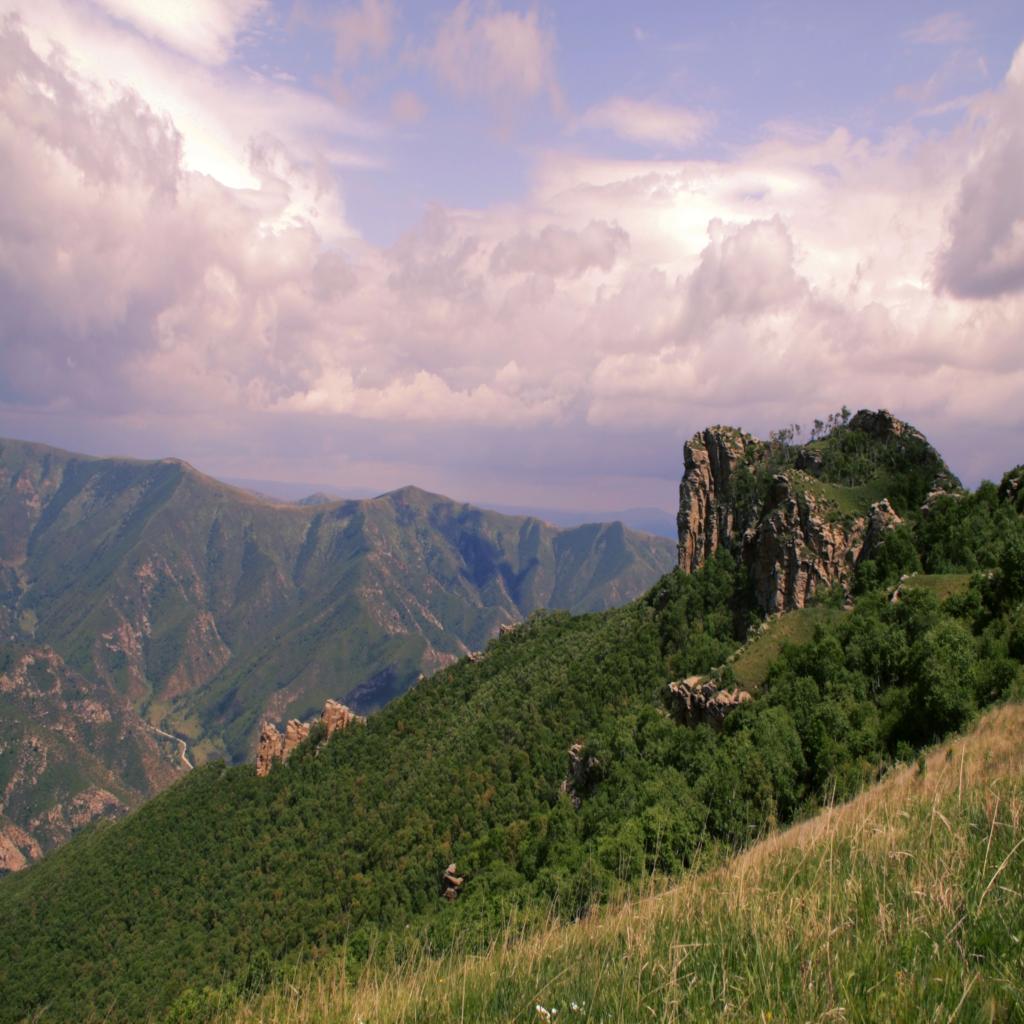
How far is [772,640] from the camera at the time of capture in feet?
182

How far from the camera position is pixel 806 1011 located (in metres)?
4.46

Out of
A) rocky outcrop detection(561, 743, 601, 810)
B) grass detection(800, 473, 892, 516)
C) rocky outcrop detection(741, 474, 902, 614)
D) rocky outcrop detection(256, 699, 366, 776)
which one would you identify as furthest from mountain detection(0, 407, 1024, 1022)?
grass detection(800, 473, 892, 516)

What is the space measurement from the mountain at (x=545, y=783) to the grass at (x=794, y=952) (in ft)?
0.73

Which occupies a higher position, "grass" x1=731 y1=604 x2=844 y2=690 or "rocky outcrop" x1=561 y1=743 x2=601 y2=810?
"grass" x1=731 y1=604 x2=844 y2=690

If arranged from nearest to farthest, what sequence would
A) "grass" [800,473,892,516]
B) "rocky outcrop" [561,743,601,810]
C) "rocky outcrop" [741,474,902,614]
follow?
"rocky outcrop" [561,743,601,810] → "rocky outcrop" [741,474,902,614] → "grass" [800,473,892,516]

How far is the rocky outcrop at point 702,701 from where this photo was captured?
155 feet

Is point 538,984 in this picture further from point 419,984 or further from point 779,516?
point 779,516

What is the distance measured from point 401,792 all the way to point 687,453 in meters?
65.0

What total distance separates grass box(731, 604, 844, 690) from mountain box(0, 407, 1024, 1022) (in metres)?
0.27

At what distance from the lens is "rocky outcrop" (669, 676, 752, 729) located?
47.2 m

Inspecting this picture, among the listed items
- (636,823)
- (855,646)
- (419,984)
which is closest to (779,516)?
(855,646)

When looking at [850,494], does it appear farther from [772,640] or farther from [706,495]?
[772,640]

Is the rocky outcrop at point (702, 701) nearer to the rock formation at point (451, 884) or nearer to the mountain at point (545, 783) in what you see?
the mountain at point (545, 783)

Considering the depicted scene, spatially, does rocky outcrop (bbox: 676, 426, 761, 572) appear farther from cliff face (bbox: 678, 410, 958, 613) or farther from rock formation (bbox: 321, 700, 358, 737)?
rock formation (bbox: 321, 700, 358, 737)
